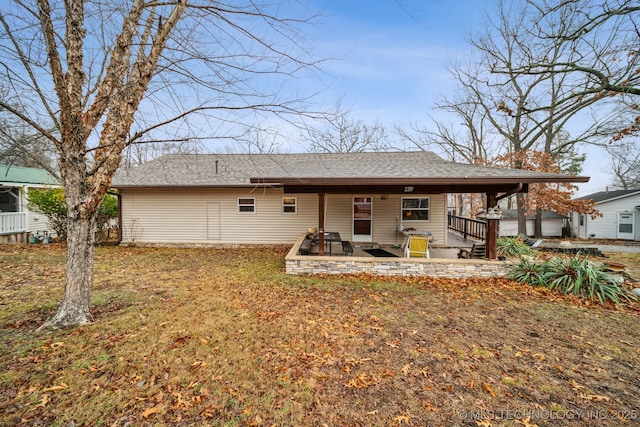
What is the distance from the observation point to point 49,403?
2.29 m

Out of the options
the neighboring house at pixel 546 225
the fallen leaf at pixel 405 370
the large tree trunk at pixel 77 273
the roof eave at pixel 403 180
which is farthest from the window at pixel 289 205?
the neighboring house at pixel 546 225

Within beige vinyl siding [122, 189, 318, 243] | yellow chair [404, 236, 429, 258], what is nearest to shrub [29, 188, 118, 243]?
beige vinyl siding [122, 189, 318, 243]

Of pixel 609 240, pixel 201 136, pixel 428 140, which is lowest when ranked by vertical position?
pixel 609 240

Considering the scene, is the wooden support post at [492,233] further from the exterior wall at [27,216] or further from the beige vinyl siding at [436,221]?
the exterior wall at [27,216]

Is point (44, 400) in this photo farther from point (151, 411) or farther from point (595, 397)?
point (595, 397)

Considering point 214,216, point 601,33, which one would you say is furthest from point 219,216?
point 601,33

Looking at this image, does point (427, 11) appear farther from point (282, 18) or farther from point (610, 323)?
point (610, 323)

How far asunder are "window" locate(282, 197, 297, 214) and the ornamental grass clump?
7447mm

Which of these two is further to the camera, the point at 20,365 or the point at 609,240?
the point at 609,240

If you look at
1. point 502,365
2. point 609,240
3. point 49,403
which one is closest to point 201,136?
point 49,403

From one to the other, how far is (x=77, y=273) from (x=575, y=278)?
9.19 metres

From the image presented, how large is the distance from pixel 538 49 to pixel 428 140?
11.0 metres

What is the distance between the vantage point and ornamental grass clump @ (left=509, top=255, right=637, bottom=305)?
17.1ft

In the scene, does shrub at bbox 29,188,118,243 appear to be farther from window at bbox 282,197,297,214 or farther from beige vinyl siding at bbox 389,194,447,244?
beige vinyl siding at bbox 389,194,447,244
